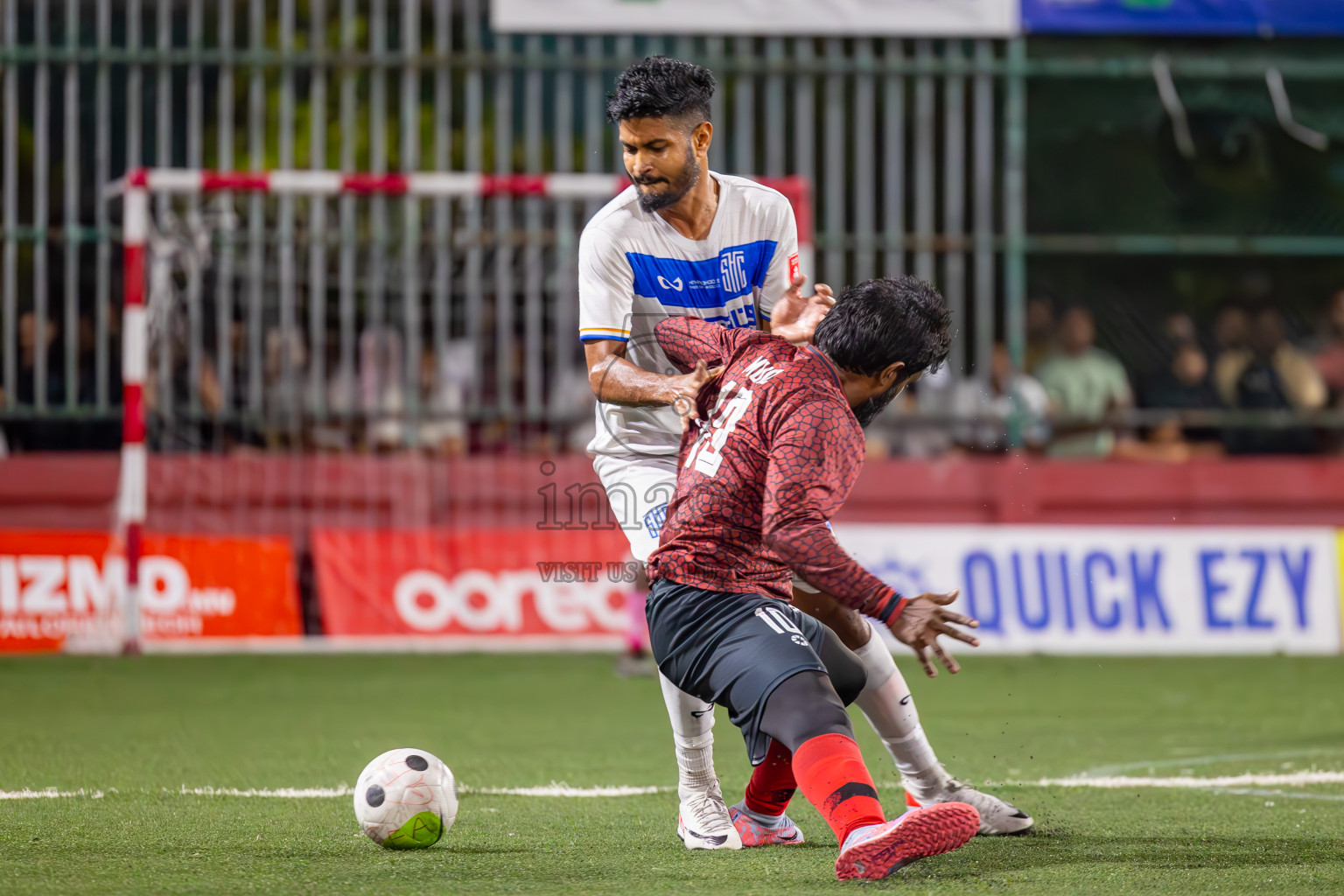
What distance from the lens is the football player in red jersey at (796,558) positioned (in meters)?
4.01

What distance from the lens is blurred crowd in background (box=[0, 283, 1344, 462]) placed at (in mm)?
11398

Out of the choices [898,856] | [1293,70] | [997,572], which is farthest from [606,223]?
[1293,70]

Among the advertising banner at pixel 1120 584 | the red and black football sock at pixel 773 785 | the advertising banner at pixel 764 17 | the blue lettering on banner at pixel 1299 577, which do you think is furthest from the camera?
the advertising banner at pixel 764 17

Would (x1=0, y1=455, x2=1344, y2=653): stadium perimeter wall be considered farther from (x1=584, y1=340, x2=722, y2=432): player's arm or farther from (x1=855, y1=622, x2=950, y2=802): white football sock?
(x1=855, y1=622, x2=950, y2=802): white football sock

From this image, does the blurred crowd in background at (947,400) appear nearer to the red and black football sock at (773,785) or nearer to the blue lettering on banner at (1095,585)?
the blue lettering on banner at (1095,585)

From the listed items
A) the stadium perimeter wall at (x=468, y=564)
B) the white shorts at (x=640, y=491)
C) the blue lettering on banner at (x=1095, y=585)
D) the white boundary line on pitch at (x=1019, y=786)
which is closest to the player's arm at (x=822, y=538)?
the white shorts at (x=640, y=491)

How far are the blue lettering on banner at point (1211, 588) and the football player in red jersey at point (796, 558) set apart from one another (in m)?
7.25

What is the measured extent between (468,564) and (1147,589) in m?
4.42

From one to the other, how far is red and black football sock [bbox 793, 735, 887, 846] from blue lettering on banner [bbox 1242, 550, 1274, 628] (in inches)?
309

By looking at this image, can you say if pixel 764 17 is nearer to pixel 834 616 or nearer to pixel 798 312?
pixel 798 312

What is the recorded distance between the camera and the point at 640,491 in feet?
17.0

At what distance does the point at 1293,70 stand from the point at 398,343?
6.66m

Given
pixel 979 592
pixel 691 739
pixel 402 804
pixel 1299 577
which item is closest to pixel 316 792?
pixel 402 804

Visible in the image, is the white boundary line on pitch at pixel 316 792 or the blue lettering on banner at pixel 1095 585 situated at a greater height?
the white boundary line on pitch at pixel 316 792
